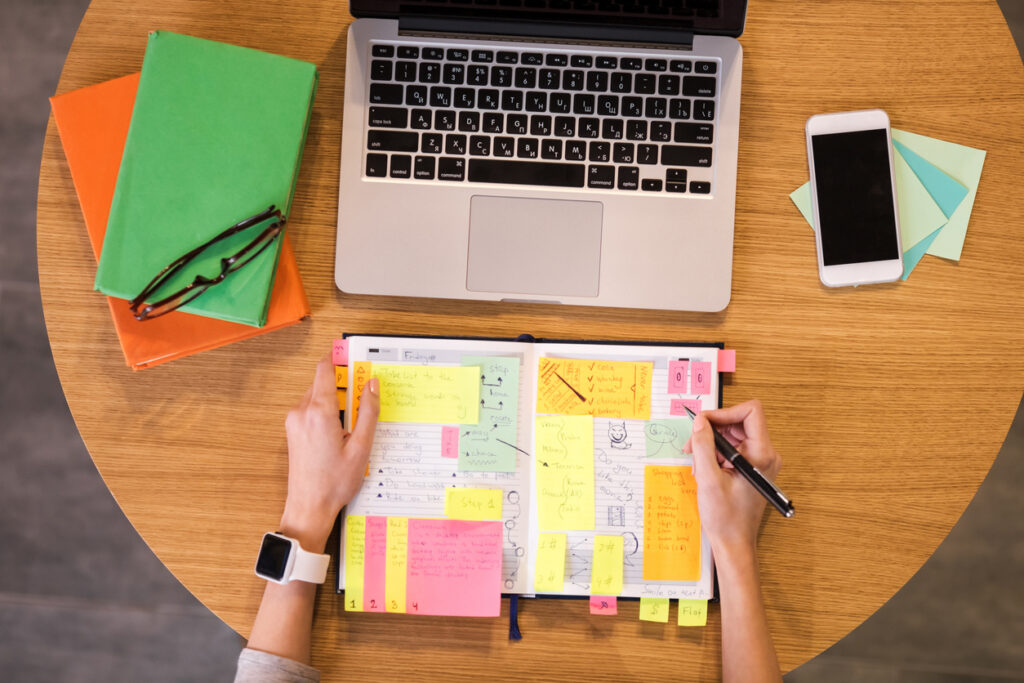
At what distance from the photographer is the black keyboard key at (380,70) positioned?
885 millimetres

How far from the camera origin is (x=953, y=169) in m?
0.93

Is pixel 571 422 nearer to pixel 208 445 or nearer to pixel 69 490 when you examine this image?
pixel 208 445

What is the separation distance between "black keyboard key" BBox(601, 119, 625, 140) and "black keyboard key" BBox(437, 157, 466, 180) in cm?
19

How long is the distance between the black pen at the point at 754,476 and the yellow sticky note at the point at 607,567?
7.5 inches

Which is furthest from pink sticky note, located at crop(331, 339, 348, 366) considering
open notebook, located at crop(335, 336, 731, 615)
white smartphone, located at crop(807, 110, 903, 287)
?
white smartphone, located at crop(807, 110, 903, 287)

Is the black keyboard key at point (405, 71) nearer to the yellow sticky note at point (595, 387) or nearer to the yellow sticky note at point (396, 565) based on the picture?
the yellow sticky note at point (595, 387)

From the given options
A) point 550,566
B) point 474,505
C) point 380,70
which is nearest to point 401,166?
point 380,70

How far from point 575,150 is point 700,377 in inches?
14.0

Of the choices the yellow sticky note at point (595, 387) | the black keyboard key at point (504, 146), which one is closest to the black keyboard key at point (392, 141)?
the black keyboard key at point (504, 146)

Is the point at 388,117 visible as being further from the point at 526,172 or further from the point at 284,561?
the point at 284,561

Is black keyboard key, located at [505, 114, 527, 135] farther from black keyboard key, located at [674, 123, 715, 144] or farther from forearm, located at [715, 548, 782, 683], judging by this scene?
forearm, located at [715, 548, 782, 683]

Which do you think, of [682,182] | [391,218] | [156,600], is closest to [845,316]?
[682,182]

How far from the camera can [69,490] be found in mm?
1474

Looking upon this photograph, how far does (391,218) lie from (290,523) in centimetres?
43
